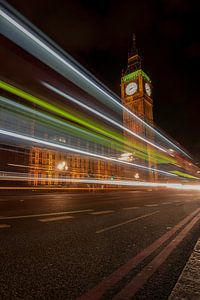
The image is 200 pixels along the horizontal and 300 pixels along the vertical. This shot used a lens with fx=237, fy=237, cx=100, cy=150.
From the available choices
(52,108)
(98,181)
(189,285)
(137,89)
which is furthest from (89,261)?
(137,89)

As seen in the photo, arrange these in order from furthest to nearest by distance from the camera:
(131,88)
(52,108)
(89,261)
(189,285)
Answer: (131,88), (52,108), (89,261), (189,285)

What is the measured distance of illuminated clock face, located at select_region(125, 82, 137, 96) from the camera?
106m

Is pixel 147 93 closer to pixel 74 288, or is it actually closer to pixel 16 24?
pixel 16 24

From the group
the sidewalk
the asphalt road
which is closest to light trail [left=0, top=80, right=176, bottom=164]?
the asphalt road

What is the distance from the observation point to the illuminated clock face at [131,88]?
106069 mm

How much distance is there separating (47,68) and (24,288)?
24.9 metres

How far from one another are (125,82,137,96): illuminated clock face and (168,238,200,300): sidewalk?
10734cm

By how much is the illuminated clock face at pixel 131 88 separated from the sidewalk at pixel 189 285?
352 ft

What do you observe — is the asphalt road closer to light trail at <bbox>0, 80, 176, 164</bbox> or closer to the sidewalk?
the sidewalk

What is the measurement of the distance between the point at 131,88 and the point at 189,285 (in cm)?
11030

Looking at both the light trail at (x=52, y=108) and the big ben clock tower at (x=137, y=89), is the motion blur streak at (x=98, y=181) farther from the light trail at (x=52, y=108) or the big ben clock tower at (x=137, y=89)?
the big ben clock tower at (x=137, y=89)

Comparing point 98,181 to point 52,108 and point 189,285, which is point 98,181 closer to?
point 52,108

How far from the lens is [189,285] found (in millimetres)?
2170

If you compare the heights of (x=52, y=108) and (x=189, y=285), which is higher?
(x=52, y=108)
